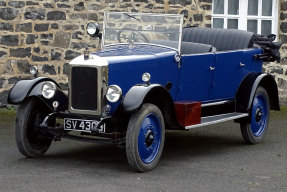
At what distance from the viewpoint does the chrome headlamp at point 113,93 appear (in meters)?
7.59

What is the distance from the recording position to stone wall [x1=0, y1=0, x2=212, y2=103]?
12125mm

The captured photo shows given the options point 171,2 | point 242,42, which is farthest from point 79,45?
point 242,42

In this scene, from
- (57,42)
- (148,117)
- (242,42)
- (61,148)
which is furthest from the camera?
(57,42)

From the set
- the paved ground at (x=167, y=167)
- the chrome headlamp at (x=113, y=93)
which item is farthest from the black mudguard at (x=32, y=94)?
the chrome headlamp at (x=113, y=93)

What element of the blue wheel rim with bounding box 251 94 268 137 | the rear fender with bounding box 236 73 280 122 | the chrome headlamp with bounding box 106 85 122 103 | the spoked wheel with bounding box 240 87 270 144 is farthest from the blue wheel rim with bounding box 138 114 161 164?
the blue wheel rim with bounding box 251 94 268 137

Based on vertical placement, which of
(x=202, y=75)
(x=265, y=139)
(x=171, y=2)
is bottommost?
(x=265, y=139)

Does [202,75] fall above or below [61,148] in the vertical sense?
above

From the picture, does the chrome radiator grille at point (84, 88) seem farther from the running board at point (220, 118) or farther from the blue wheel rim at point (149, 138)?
the running board at point (220, 118)

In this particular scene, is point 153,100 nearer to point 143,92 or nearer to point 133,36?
point 143,92

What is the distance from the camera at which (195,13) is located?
13055mm

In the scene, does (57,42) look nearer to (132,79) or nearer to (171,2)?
(171,2)

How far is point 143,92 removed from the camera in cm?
754

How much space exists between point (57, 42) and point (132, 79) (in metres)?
4.62

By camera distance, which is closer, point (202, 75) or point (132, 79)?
point (132, 79)
